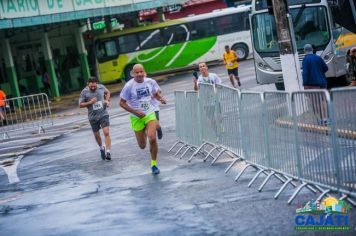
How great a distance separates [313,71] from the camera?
623 inches

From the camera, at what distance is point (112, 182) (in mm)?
12328

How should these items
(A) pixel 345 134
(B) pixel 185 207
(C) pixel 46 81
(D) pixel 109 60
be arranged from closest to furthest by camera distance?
1. (A) pixel 345 134
2. (B) pixel 185 207
3. (C) pixel 46 81
4. (D) pixel 109 60

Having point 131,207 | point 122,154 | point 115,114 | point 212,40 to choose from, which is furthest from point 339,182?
point 212,40

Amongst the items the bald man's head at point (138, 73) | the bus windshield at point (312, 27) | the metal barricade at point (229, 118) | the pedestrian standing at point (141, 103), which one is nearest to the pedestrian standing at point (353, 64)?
the bus windshield at point (312, 27)

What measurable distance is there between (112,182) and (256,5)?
12535 millimetres

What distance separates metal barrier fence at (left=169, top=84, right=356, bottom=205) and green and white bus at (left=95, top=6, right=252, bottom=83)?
104ft

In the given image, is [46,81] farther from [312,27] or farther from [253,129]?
[253,129]

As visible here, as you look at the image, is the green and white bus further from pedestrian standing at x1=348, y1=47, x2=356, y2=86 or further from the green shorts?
the green shorts

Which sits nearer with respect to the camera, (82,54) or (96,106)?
(96,106)

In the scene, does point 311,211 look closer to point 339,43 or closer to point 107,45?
point 339,43

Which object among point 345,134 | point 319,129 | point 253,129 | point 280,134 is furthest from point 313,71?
point 345,134

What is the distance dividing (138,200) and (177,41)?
114 feet

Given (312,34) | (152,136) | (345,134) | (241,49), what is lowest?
(241,49)

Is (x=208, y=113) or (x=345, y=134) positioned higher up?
(x=345, y=134)
